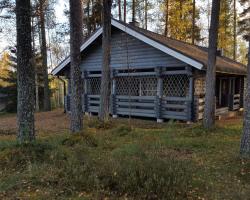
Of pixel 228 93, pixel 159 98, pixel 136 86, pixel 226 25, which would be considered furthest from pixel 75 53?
pixel 226 25

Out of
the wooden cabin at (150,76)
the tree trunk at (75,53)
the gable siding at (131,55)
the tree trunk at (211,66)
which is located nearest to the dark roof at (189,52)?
the wooden cabin at (150,76)

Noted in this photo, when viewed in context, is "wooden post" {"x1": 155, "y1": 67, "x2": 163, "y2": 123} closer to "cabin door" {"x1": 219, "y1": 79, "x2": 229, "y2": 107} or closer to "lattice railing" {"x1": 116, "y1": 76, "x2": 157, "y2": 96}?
"lattice railing" {"x1": 116, "y1": 76, "x2": 157, "y2": 96}

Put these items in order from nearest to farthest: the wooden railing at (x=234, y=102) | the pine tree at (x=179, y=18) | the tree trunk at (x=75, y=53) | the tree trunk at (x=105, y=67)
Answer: the tree trunk at (x=75, y=53) < the tree trunk at (x=105, y=67) < the wooden railing at (x=234, y=102) < the pine tree at (x=179, y=18)

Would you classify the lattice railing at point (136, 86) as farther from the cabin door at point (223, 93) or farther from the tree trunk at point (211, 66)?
the tree trunk at point (211, 66)

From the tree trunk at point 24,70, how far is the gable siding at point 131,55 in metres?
6.65

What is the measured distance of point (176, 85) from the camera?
44.8 ft

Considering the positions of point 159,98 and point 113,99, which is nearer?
point 159,98

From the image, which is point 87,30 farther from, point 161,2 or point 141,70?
point 141,70

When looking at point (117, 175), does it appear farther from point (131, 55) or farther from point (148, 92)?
point (148, 92)

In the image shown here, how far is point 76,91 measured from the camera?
25.8 feet

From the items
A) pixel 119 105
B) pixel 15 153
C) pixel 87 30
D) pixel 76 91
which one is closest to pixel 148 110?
pixel 119 105

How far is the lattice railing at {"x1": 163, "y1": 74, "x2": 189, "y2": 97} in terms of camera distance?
13.3 metres

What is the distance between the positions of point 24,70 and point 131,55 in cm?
861

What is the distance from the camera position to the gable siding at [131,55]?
1270 centimetres
